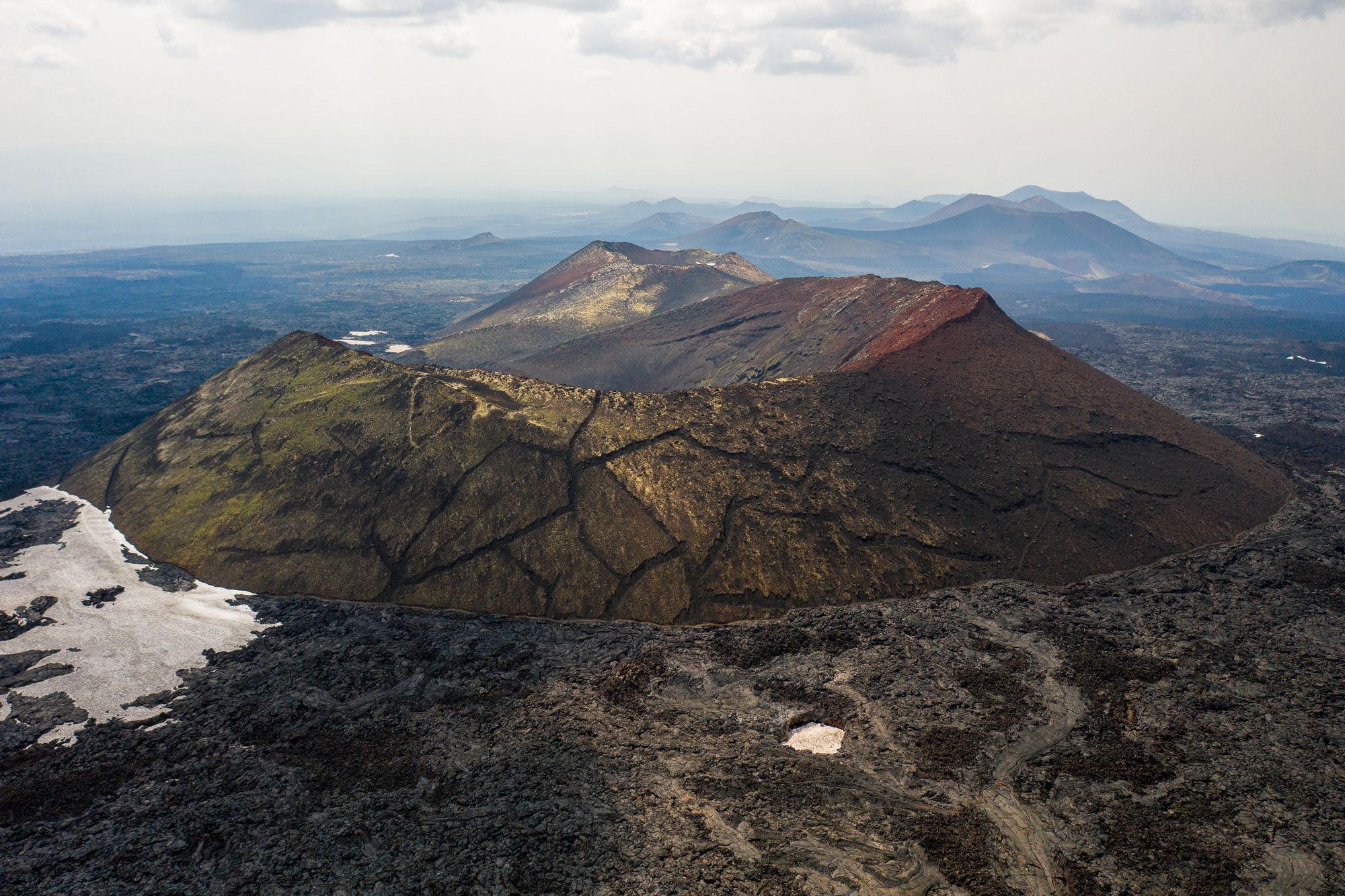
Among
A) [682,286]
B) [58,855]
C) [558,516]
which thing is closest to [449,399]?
[558,516]

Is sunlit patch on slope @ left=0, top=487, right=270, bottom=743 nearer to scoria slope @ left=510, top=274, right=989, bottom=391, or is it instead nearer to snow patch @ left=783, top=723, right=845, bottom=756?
snow patch @ left=783, top=723, right=845, bottom=756

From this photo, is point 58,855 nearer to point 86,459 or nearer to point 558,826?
point 558,826

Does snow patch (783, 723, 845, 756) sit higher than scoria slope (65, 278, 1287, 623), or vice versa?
scoria slope (65, 278, 1287, 623)

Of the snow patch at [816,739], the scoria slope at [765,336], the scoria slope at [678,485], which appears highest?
the scoria slope at [765,336]

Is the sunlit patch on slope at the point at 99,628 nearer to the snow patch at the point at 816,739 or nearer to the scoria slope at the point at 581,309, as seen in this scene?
the snow patch at the point at 816,739

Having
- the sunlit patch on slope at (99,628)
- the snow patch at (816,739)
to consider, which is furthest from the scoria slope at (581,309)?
the snow patch at (816,739)

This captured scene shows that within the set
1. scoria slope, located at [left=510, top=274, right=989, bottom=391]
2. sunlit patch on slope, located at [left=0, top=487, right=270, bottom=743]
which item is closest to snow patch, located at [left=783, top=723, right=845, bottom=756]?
sunlit patch on slope, located at [left=0, top=487, right=270, bottom=743]

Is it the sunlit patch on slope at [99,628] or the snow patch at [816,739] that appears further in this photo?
the sunlit patch on slope at [99,628]
